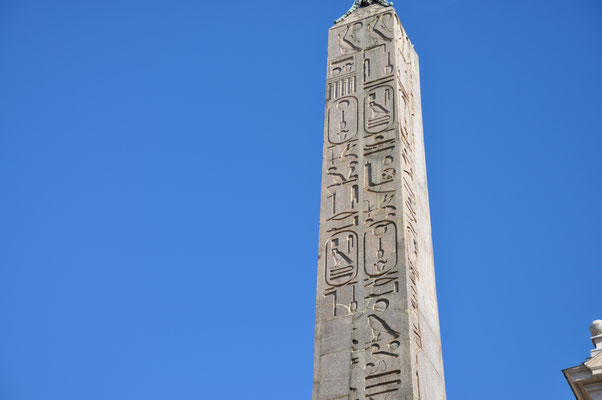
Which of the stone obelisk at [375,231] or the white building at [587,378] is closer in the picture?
the stone obelisk at [375,231]

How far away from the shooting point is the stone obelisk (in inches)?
400

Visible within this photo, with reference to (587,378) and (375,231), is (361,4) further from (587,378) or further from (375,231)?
(587,378)

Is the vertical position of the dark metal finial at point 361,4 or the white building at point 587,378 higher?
the dark metal finial at point 361,4

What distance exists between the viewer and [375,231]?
1120 centimetres

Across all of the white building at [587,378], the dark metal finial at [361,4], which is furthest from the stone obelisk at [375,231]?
the white building at [587,378]

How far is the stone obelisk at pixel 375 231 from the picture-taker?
10.1 metres

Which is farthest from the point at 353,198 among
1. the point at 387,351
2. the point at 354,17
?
the point at 354,17

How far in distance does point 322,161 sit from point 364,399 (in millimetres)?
3463

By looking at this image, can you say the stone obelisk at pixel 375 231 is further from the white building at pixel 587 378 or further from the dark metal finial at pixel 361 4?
the white building at pixel 587 378

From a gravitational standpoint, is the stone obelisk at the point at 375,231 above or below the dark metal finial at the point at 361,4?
below

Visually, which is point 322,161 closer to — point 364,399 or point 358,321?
point 358,321

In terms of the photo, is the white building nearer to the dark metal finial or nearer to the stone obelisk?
the stone obelisk

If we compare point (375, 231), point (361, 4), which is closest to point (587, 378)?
point (375, 231)

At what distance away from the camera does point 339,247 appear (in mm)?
11258
